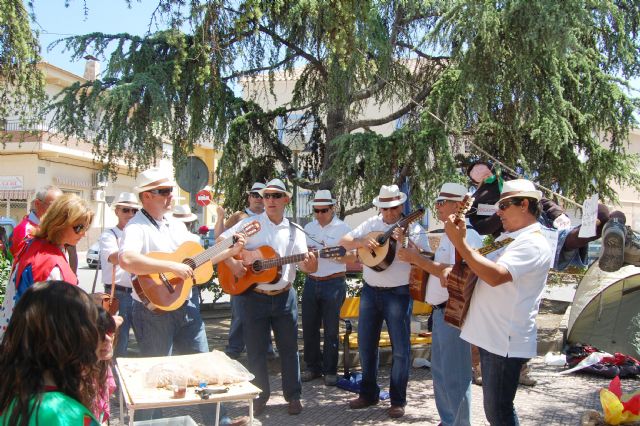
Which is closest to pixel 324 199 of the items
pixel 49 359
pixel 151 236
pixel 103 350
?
pixel 151 236

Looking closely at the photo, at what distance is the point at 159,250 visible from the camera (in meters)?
4.29

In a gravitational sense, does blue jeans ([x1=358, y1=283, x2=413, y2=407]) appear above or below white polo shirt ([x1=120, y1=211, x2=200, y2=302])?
below

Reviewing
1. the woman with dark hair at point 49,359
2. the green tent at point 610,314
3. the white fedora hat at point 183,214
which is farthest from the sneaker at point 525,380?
the woman with dark hair at point 49,359

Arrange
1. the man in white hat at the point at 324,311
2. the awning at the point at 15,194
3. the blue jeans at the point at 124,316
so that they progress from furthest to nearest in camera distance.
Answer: the awning at the point at 15,194 < the man in white hat at the point at 324,311 < the blue jeans at the point at 124,316

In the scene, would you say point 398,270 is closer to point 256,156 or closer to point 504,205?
point 504,205

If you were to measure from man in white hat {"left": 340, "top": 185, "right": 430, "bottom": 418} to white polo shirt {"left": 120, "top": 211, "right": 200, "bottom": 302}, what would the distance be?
5.61 feet

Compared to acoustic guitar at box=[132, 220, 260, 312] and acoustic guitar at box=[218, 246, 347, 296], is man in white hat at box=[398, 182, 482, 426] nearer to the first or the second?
acoustic guitar at box=[218, 246, 347, 296]

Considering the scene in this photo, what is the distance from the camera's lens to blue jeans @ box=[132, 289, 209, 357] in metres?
4.29

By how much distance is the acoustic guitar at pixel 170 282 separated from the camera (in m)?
4.21

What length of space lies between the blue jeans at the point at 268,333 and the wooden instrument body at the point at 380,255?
2.56 feet

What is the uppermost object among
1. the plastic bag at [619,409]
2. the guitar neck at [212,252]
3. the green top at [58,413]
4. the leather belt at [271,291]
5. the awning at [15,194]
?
the awning at [15,194]

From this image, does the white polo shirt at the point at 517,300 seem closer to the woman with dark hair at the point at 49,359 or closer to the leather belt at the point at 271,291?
the leather belt at the point at 271,291

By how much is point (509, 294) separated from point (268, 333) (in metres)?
2.53

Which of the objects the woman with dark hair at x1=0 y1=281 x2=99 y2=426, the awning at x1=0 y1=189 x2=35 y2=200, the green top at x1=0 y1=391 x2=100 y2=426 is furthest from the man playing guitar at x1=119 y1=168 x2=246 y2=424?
the awning at x1=0 y1=189 x2=35 y2=200
